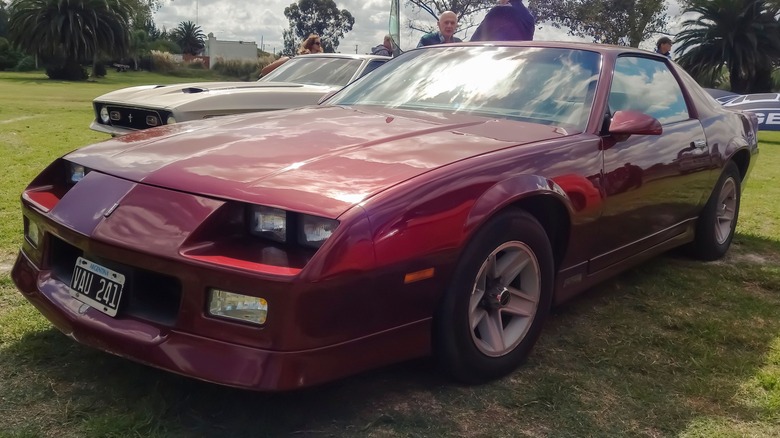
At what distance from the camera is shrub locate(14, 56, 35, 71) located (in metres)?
44.9

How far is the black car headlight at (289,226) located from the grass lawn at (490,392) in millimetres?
599

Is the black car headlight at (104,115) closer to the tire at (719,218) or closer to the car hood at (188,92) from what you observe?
the car hood at (188,92)

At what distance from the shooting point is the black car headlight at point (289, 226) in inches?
81.7

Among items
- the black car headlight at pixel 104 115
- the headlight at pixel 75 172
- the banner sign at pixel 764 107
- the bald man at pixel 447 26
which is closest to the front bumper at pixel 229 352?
the headlight at pixel 75 172

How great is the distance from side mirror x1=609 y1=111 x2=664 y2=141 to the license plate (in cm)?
210

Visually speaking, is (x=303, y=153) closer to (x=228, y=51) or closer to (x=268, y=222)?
→ (x=268, y=222)

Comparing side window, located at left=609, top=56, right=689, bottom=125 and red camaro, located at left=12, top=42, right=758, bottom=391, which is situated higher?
side window, located at left=609, top=56, right=689, bottom=125

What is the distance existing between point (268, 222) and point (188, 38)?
98882 millimetres

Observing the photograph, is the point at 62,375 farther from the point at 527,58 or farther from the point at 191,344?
the point at 527,58

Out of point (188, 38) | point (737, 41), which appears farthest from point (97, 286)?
point (188, 38)

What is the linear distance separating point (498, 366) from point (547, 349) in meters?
0.46

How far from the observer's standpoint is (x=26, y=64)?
45.2m

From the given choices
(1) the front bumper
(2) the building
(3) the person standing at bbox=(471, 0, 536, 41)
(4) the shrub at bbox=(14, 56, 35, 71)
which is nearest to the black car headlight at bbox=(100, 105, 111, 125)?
(3) the person standing at bbox=(471, 0, 536, 41)

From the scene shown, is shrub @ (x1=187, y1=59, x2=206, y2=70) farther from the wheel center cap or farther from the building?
the wheel center cap
